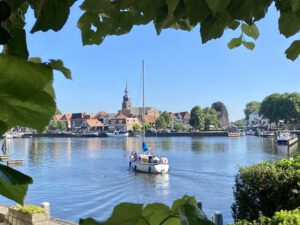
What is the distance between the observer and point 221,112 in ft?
424

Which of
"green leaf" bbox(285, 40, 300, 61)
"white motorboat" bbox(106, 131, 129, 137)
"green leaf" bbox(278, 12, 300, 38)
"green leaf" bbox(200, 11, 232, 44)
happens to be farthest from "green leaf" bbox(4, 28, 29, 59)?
"white motorboat" bbox(106, 131, 129, 137)

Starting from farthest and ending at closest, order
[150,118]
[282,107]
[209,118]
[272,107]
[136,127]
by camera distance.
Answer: [150,118] < [209,118] < [136,127] < [272,107] < [282,107]

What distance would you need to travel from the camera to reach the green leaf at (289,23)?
1.06m

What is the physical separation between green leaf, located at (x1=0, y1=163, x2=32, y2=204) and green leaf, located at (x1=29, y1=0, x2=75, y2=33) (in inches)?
12.1

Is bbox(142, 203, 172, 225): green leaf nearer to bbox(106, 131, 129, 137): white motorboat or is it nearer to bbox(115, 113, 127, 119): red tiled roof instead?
bbox(106, 131, 129, 137): white motorboat

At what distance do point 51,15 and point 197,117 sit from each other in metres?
110

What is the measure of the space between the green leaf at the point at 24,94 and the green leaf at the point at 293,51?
92 cm

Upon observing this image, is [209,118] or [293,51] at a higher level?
[209,118]

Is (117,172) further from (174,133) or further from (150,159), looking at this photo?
(174,133)

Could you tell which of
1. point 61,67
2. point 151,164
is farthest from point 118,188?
point 61,67

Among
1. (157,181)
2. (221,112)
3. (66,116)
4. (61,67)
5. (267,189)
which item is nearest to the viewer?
(61,67)

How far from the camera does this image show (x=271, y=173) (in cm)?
660

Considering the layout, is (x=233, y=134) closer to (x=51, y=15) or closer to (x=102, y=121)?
(x=102, y=121)

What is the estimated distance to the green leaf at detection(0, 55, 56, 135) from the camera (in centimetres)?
41
